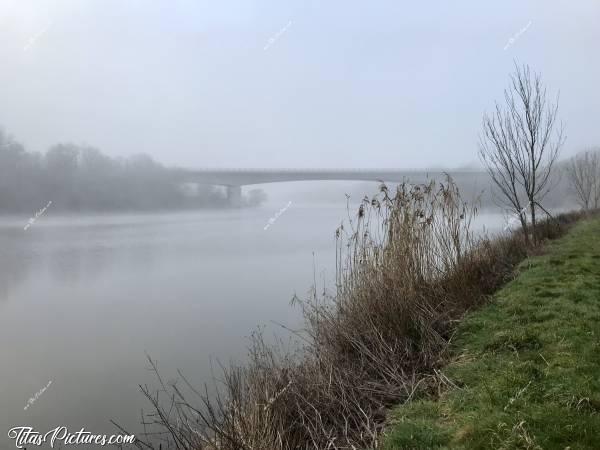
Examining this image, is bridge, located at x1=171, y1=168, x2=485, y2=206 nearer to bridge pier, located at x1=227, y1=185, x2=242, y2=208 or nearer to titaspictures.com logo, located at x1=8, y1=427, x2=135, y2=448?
bridge pier, located at x1=227, y1=185, x2=242, y2=208

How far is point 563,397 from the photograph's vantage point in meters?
3.32

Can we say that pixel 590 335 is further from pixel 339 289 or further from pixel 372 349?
pixel 339 289

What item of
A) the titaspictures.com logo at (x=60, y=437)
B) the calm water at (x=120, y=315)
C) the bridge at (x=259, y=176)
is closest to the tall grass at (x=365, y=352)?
the titaspictures.com logo at (x=60, y=437)

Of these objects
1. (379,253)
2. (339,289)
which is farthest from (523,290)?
(339,289)

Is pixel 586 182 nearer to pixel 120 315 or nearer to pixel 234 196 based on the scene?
pixel 120 315

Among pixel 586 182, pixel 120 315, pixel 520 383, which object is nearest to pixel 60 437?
pixel 520 383

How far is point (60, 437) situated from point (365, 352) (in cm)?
303

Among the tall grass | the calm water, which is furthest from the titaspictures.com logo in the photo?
the tall grass

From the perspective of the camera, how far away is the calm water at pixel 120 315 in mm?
→ 5633

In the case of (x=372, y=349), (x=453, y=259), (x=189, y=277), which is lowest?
(x=189, y=277)

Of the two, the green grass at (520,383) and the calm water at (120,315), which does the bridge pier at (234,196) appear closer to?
the calm water at (120,315)

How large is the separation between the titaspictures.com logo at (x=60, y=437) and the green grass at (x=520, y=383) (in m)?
2.68

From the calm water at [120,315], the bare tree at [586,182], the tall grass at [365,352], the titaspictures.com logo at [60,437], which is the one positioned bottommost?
the calm water at [120,315]

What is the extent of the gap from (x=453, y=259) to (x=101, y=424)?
4.93m
